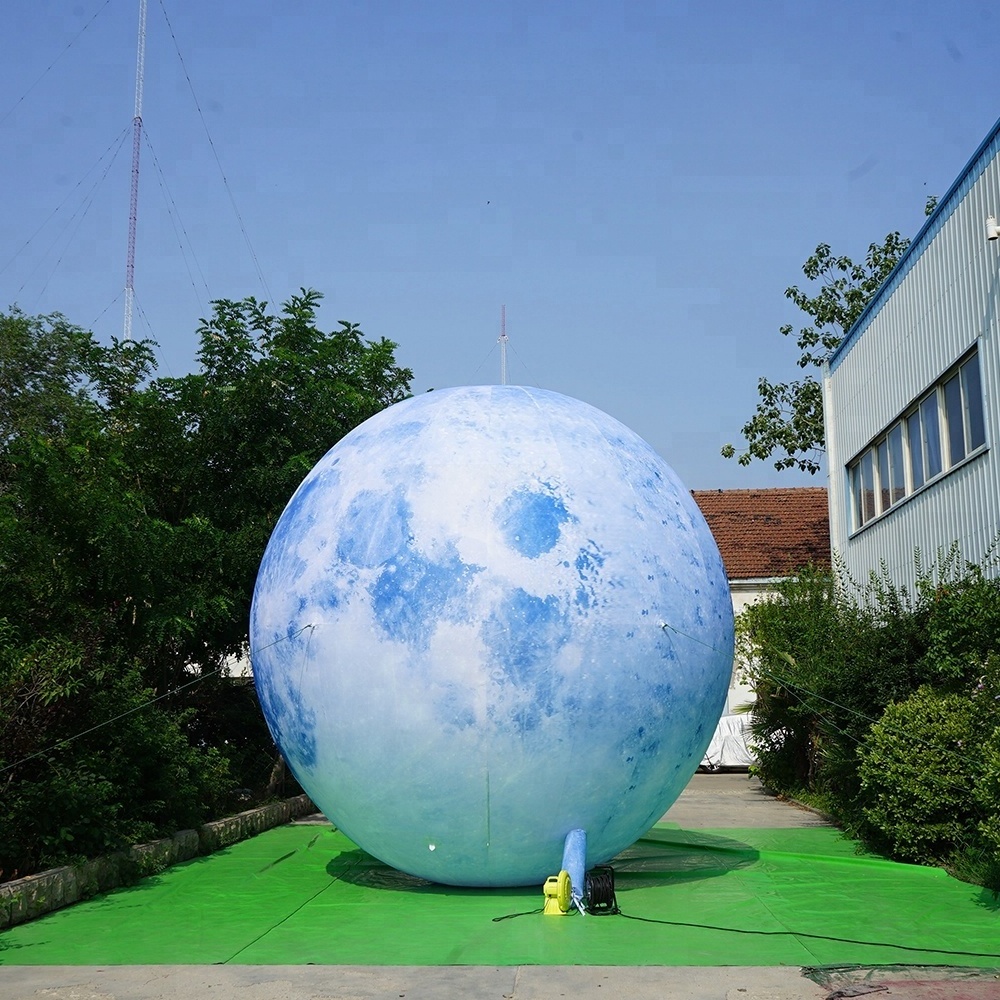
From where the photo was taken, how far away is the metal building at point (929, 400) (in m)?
13.9

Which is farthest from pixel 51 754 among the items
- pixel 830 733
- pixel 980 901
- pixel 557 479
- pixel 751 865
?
pixel 830 733

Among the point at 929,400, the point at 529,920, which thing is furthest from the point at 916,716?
the point at 929,400

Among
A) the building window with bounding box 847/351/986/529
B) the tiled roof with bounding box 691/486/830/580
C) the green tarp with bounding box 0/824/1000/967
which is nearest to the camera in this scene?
the green tarp with bounding box 0/824/1000/967

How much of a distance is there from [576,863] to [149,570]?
6.48 m

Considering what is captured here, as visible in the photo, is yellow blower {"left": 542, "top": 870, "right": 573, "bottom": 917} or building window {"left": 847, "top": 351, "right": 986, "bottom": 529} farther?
building window {"left": 847, "top": 351, "right": 986, "bottom": 529}

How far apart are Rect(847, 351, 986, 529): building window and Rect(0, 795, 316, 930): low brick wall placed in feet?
33.0

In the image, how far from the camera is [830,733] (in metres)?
13.7

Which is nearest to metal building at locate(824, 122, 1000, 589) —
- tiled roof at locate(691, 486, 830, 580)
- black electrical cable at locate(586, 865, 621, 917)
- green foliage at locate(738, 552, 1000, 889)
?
green foliage at locate(738, 552, 1000, 889)

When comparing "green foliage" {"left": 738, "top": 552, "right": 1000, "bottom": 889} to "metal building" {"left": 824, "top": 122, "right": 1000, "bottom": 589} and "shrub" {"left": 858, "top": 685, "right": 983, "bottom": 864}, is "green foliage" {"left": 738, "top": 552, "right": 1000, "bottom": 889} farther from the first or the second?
"metal building" {"left": 824, "top": 122, "right": 1000, "bottom": 589}

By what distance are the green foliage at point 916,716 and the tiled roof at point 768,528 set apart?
1277cm

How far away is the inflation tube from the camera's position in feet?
28.2

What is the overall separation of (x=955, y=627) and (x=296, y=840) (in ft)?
25.5

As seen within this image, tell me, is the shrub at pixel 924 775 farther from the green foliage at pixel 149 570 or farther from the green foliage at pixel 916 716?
the green foliage at pixel 149 570

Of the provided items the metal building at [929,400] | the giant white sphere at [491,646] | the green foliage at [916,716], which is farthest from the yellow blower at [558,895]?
the metal building at [929,400]
